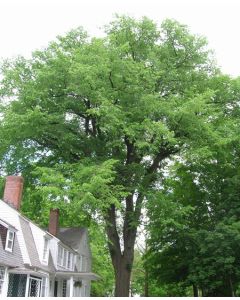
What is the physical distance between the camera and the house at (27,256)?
73.3ft

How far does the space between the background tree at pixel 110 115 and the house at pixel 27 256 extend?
Answer: 2.46 m

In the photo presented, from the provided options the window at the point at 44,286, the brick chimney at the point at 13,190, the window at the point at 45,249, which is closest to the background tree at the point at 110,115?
the brick chimney at the point at 13,190

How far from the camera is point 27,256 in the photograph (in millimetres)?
24797

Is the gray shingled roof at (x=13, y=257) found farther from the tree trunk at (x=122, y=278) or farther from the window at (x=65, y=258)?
the window at (x=65, y=258)

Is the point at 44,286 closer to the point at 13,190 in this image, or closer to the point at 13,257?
the point at 13,257

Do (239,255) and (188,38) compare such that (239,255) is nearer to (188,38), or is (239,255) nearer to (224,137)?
(224,137)

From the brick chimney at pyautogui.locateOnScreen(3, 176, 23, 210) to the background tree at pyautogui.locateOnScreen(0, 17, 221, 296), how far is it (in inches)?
40.5

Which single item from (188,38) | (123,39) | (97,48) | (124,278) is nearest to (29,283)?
(124,278)

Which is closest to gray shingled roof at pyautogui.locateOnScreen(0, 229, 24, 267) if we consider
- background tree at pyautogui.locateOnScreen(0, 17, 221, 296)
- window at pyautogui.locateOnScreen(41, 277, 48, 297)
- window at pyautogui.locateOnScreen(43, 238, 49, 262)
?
background tree at pyautogui.locateOnScreen(0, 17, 221, 296)

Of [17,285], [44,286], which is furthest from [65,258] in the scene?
[17,285]

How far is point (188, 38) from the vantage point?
Answer: 87.1 ft

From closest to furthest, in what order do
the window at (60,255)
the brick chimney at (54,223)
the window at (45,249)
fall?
the window at (45,249)
the window at (60,255)
the brick chimney at (54,223)

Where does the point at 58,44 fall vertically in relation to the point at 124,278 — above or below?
above

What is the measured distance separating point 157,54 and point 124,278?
1465 cm
